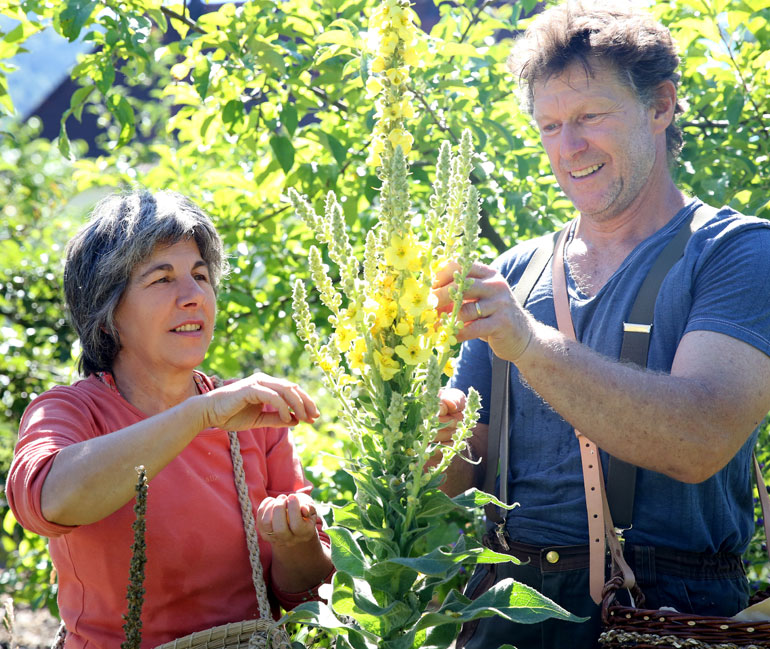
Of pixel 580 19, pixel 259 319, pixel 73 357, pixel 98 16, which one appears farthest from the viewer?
pixel 73 357

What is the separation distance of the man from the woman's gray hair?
0.90 meters

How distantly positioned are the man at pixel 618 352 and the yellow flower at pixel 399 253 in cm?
26

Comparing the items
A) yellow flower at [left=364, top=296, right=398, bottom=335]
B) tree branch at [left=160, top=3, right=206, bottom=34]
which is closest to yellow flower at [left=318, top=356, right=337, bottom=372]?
yellow flower at [left=364, top=296, right=398, bottom=335]

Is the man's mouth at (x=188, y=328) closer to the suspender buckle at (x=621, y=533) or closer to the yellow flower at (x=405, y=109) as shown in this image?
the yellow flower at (x=405, y=109)

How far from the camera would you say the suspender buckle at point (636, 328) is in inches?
84.2

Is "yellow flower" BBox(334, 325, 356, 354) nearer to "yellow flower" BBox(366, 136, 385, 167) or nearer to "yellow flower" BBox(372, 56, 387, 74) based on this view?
"yellow flower" BBox(366, 136, 385, 167)

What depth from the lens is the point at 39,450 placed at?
1.94 meters

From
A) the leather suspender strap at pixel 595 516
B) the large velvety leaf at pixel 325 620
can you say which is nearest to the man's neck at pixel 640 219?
the leather suspender strap at pixel 595 516

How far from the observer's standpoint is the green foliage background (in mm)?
3158

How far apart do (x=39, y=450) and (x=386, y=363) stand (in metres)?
0.93

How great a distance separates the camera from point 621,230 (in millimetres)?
2432

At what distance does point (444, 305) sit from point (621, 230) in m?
0.89

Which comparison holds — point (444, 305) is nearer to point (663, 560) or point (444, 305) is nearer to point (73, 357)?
point (663, 560)

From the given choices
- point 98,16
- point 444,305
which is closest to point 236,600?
point 444,305
